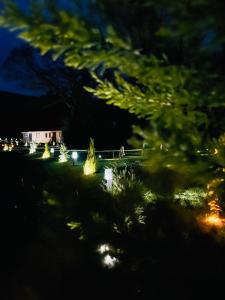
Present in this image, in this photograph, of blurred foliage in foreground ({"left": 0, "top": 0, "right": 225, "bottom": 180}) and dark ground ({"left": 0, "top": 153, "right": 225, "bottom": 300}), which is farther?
dark ground ({"left": 0, "top": 153, "right": 225, "bottom": 300})

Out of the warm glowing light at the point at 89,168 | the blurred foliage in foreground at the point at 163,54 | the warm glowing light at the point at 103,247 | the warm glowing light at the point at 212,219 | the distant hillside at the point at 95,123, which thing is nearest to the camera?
the blurred foliage in foreground at the point at 163,54

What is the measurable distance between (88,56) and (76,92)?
36827 millimetres

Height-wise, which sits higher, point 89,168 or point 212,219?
point 89,168

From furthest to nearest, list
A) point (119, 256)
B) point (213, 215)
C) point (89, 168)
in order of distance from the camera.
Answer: point (89, 168)
point (213, 215)
point (119, 256)

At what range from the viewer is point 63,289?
5.74 metres

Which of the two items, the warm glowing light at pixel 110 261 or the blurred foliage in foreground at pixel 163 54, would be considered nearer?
the blurred foliage in foreground at pixel 163 54

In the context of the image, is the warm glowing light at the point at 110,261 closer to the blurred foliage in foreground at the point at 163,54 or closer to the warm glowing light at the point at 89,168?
the blurred foliage in foreground at the point at 163,54

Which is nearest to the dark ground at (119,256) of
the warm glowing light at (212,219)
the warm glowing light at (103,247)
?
the warm glowing light at (103,247)

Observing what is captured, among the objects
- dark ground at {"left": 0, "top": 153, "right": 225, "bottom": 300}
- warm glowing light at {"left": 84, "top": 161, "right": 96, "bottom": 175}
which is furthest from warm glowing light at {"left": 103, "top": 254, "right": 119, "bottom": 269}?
warm glowing light at {"left": 84, "top": 161, "right": 96, "bottom": 175}

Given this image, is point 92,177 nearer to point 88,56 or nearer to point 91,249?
point 91,249

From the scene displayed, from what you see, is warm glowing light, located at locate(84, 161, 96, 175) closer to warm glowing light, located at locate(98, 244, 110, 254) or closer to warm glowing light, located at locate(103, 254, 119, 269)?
warm glowing light, located at locate(103, 254, 119, 269)

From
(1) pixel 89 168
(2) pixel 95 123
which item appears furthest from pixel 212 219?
(2) pixel 95 123

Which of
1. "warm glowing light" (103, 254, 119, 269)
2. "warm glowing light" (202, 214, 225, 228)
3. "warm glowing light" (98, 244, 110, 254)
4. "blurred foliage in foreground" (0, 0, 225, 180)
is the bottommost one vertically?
"warm glowing light" (202, 214, 225, 228)

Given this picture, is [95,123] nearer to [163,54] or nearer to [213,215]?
[213,215]
